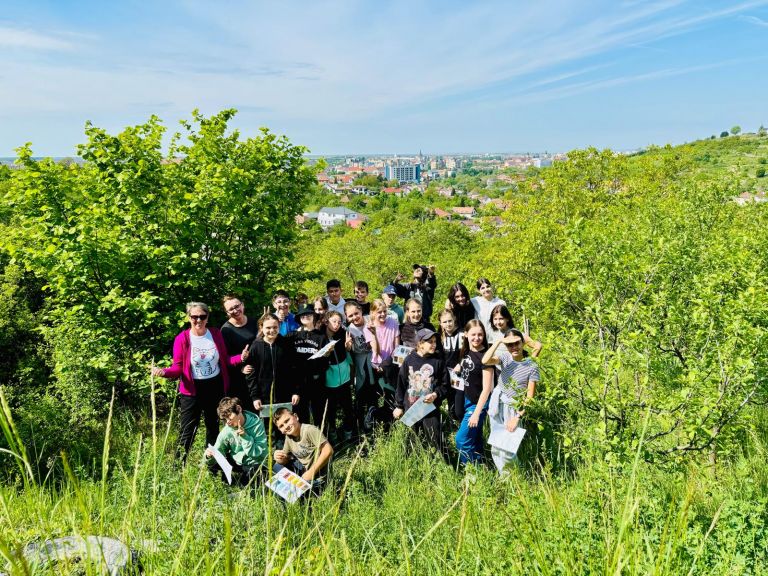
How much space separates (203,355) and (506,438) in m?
3.55

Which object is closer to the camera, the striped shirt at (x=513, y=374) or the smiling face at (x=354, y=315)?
the striped shirt at (x=513, y=374)

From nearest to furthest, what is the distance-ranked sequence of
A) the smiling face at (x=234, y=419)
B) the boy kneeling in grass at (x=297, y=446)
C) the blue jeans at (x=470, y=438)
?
the boy kneeling in grass at (x=297, y=446)
the smiling face at (x=234, y=419)
the blue jeans at (x=470, y=438)

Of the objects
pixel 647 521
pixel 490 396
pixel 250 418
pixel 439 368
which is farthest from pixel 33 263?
pixel 647 521

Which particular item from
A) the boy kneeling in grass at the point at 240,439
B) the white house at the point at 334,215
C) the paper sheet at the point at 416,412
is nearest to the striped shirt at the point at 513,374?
the paper sheet at the point at 416,412

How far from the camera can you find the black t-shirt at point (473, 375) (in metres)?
5.71

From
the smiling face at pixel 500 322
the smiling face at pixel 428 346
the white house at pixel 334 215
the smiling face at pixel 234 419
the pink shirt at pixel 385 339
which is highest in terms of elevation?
the white house at pixel 334 215

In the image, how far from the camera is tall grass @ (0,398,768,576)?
2.02m

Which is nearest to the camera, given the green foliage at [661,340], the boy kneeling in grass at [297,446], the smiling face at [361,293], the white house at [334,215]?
the green foliage at [661,340]

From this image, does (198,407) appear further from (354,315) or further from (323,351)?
(354,315)

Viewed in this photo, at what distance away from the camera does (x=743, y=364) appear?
3.17 meters

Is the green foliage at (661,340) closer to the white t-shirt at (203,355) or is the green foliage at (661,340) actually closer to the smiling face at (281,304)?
the smiling face at (281,304)

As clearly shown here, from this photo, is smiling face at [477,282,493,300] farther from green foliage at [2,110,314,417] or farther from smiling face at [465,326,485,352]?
green foliage at [2,110,314,417]

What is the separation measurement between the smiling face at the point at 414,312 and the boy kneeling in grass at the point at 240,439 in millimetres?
2632

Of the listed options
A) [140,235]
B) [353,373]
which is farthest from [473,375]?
[140,235]
